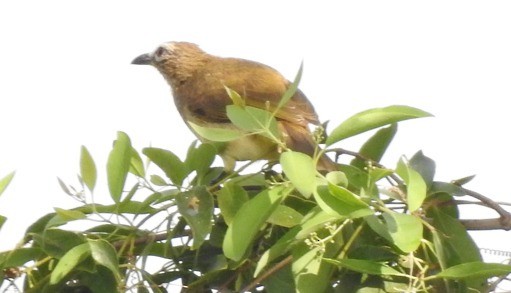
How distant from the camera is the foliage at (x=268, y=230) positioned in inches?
84.4

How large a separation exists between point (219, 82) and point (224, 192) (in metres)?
2.26

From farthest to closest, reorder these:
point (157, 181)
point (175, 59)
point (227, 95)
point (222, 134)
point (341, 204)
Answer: point (175, 59) < point (227, 95) < point (157, 181) < point (222, 134) < point (341, 204)

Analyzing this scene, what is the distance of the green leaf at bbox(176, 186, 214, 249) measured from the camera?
235 cm

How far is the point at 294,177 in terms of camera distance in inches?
81.7

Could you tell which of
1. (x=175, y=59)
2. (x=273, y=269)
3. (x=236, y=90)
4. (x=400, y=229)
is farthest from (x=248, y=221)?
(x=175, y=59)

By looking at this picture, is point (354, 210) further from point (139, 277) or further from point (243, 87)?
point (243, 87)

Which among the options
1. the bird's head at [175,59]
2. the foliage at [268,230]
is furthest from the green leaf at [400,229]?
the bird's head at [175,59]

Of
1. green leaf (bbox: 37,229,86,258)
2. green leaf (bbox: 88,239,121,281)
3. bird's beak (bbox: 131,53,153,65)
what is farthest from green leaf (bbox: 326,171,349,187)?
bird's beak (bbox: 131,53,153,65)

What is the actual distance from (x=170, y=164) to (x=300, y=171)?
1.70 feet

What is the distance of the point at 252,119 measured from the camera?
2.23 m

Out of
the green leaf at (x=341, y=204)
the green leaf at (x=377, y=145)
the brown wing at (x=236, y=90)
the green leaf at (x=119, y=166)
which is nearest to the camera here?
Result: the green leaf at (x=341, y=204)

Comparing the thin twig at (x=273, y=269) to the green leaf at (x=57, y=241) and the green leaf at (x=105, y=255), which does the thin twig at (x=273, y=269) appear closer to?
the green leaf at (x=105, y=255)

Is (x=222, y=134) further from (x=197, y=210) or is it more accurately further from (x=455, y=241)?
(x=455, y=241)

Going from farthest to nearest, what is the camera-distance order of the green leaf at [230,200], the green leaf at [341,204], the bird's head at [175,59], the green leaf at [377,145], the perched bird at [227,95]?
the bird's head at [175,59], the perched bird at [227,95], the green leaf at [377,145], the green leaf at [230,200], the green leaf at [341,204]
